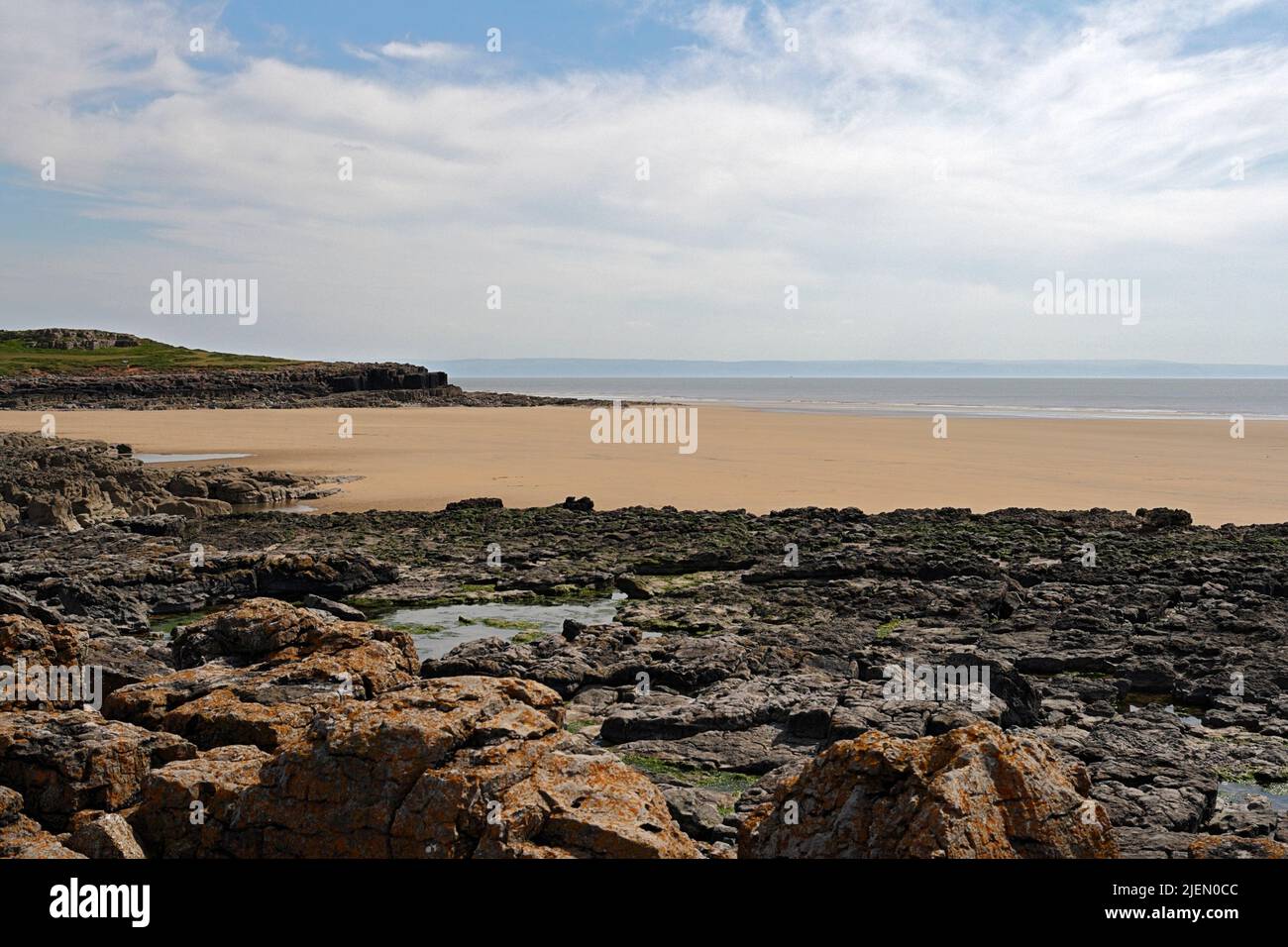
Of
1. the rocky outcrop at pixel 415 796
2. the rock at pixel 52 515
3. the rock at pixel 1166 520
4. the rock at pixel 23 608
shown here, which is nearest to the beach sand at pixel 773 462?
the rock at pixel 1166 520

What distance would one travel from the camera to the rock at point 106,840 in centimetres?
571

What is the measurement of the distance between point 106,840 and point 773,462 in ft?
109

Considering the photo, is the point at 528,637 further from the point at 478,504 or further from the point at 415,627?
the point at 478,504

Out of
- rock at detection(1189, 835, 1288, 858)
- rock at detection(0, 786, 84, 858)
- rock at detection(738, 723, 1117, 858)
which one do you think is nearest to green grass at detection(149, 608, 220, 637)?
rock at detection(0, 786, 84, 858)

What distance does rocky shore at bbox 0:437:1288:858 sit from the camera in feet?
18.5

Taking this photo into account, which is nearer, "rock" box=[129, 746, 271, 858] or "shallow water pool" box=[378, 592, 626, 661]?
"rock" box=[129, 746, 271, 858]

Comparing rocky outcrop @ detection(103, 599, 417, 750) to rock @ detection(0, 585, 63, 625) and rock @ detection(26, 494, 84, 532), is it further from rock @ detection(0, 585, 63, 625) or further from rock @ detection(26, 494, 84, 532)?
rock @ detection(26, 494, 84, 532)

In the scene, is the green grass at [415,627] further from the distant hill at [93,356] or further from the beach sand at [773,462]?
the distant hill at [93,356]

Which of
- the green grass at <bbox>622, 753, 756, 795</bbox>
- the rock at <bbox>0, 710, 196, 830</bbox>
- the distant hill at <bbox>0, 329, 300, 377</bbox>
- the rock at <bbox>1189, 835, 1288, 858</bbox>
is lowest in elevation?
the green grass at <bbox>622, 753, 756, 795</bbox>

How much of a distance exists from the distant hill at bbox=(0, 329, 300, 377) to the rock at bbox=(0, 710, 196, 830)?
4247 inches

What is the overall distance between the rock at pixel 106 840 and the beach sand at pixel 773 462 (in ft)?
69.8

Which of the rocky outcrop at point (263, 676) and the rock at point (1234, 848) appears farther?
the rocky outcrop at point (263, 676)

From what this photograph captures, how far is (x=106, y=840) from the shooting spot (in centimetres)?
574
